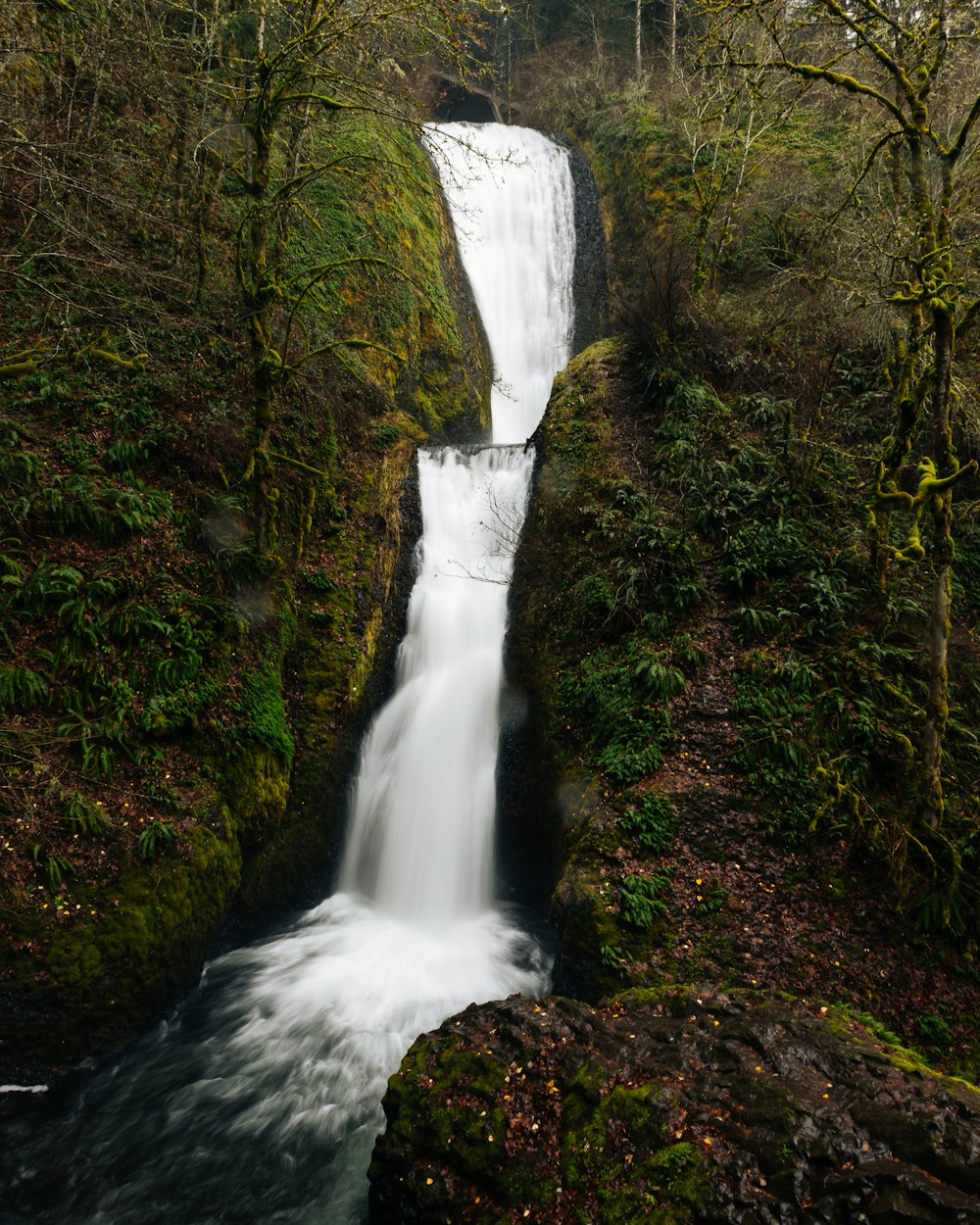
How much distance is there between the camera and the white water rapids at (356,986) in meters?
4.74

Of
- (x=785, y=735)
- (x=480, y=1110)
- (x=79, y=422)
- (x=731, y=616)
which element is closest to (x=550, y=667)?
(x=731, y=616)

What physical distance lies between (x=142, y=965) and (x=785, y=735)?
6753 millimetres

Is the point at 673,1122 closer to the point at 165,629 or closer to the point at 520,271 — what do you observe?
the point at 165,629

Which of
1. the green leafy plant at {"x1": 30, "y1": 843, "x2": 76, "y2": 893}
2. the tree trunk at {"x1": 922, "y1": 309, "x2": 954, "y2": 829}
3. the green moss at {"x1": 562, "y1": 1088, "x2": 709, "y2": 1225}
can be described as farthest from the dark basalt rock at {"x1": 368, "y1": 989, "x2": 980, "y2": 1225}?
the green leafy plant at {"x1": 30, "y1": 843, "x2": 76, "y2": 893}

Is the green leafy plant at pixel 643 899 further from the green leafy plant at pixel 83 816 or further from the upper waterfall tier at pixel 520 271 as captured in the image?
the upper waterfall tier at pixel 520 271

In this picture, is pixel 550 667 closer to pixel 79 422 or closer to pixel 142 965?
pixel 142 965

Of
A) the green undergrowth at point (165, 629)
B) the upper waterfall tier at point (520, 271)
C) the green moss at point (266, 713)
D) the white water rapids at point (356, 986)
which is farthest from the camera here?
the upper waterfall tier at point (520, 271)

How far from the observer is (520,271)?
19.7m

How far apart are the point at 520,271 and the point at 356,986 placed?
19779 mm

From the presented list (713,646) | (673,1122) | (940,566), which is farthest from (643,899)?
(940,566)

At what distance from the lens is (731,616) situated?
805 cm

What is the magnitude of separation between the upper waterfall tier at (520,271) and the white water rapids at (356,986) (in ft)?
22.9

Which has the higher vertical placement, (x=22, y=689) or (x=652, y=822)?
(x=22, y=689)

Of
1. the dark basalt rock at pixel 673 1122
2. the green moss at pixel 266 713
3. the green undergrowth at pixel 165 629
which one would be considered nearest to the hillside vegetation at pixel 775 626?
the dark basalt rock at pixel 673 1122
